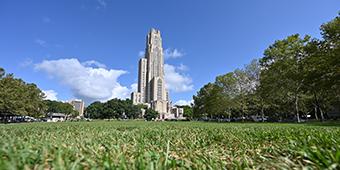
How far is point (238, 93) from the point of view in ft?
171

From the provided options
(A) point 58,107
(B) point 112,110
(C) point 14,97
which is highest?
(A) point 58,107

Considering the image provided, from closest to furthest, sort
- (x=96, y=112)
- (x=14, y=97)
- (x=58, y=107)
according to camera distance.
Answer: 1. (x=14, y=97)
2. (x=96, y=112)
3. (x=58, y=107)

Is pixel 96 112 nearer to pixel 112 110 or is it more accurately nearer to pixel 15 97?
pixel 112 110

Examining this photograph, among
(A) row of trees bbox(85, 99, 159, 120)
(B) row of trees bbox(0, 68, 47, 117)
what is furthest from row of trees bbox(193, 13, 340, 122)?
(A) row of trees bbox(85, 99, 159, 120)

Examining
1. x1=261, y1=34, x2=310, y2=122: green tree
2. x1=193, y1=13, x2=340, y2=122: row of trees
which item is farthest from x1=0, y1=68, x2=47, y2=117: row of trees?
x1=261, y1=34, x2=310, y2=122: green tree

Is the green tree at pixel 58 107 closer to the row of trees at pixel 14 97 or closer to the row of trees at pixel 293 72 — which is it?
the row of trees at pixel 14 97

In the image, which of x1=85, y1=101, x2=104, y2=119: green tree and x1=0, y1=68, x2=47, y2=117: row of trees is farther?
x1=85, y1=101, x2=104, y2=119: green tree

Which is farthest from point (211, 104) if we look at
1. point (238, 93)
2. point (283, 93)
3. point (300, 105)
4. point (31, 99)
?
point (31, 99)

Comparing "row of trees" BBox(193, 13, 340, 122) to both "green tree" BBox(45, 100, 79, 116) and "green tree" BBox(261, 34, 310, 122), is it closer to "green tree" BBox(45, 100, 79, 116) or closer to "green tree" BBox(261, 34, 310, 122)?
"green tree" BBox(261, 34, 310, 122)

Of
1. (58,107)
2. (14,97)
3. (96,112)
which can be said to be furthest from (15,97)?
(58,107)

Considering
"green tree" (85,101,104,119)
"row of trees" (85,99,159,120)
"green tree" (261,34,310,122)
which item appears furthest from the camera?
"green tree" (85,101,104,119)

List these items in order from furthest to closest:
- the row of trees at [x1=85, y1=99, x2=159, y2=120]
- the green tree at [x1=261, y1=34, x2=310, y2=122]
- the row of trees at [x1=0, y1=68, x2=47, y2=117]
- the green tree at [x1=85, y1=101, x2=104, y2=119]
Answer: the green tree at [x1=85, y1=101, x2=104, y2=119]
the row of trees at [x1=85, y1=99, x2=159, y2=120]
the row of trees at [x1=0, y1=68, x2=47, y2=117]
the green tree at [x1=261, y1=34, x2=310, y2=122]

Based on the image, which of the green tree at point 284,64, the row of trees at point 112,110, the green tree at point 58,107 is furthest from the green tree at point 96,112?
the green tree at point 284,64

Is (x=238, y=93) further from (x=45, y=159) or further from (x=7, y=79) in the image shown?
(x=45, y=159)
